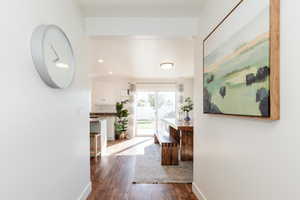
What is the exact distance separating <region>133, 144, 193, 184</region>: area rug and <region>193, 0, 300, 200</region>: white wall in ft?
3.15

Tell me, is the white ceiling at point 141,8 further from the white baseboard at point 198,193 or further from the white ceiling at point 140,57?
the white baseboard at point 198,193

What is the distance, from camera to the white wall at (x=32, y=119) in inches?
38.5

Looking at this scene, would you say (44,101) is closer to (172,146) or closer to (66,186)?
(66,186)

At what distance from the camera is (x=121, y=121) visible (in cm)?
646

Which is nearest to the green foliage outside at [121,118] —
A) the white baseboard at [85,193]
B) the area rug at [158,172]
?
the area rug at [158,172]

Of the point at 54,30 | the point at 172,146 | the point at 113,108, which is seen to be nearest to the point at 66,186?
the point at 54,30

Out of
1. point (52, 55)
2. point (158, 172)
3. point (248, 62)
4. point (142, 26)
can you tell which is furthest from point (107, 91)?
point (248, 62)

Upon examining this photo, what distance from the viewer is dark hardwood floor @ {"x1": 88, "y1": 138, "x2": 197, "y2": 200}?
2.34 meters

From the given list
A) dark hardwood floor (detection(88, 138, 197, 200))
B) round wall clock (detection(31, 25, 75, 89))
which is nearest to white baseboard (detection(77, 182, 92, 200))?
dark hardwood floor (detection(88, 138, 197, 200))

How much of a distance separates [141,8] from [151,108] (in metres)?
4.94

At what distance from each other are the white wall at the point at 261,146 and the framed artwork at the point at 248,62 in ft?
0.14

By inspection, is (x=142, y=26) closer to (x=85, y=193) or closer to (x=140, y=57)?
(x=85, y=193)

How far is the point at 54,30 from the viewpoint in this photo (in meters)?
1.41

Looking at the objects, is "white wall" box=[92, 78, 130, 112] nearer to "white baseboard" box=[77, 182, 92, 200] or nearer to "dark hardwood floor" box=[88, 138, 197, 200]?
"dark hardwood floor" box=[88, 138, 197, 200]
